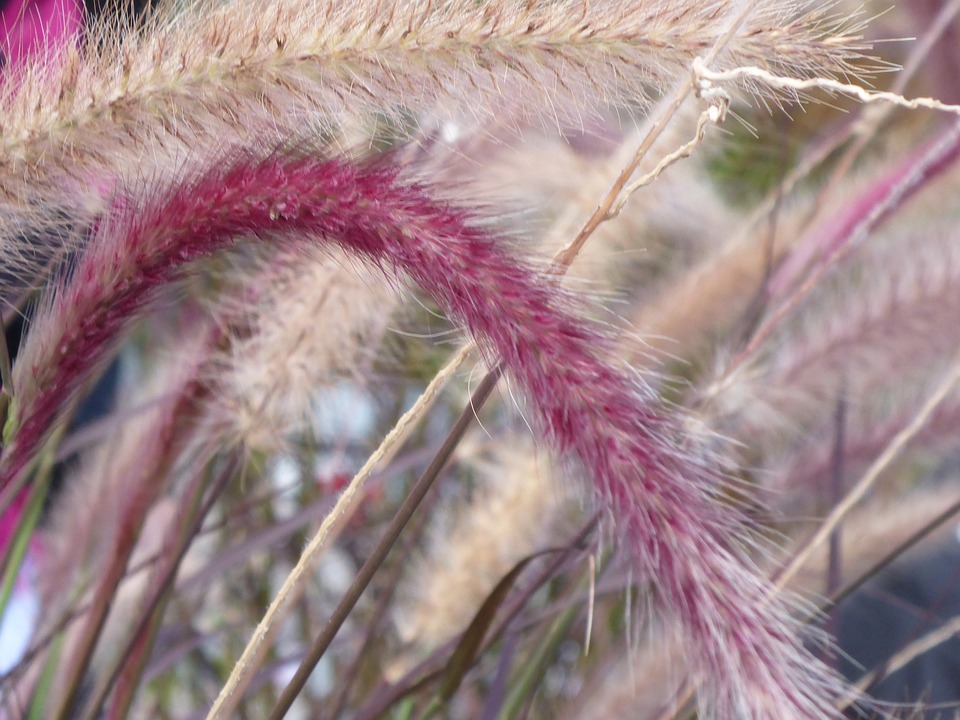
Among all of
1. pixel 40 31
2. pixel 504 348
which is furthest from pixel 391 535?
pixel 40 31

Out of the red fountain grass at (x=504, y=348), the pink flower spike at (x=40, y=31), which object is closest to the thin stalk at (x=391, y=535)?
the red fountain grass at (x=504, y=348)

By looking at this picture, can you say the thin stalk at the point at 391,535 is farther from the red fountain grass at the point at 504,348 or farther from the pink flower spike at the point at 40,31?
the pink flower spike at the point at 40,31

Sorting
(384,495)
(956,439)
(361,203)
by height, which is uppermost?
(956,439)

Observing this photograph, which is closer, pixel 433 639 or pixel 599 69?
pixel 599 69

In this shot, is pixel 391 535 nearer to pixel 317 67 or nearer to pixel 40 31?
pixel 317 67

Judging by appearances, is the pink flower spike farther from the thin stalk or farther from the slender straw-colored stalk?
the thin stalk

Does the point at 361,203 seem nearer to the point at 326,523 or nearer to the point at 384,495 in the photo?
the point at 326,523

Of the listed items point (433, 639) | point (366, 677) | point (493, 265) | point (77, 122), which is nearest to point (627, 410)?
point (493, 265)

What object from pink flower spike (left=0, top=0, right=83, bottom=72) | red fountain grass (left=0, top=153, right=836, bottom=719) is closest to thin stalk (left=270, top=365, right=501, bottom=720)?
red fountain grass (left=0, top=153, right=836, bottom=719)

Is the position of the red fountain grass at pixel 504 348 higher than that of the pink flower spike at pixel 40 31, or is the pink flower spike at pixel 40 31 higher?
the pink flower spike at pixel 40 31
